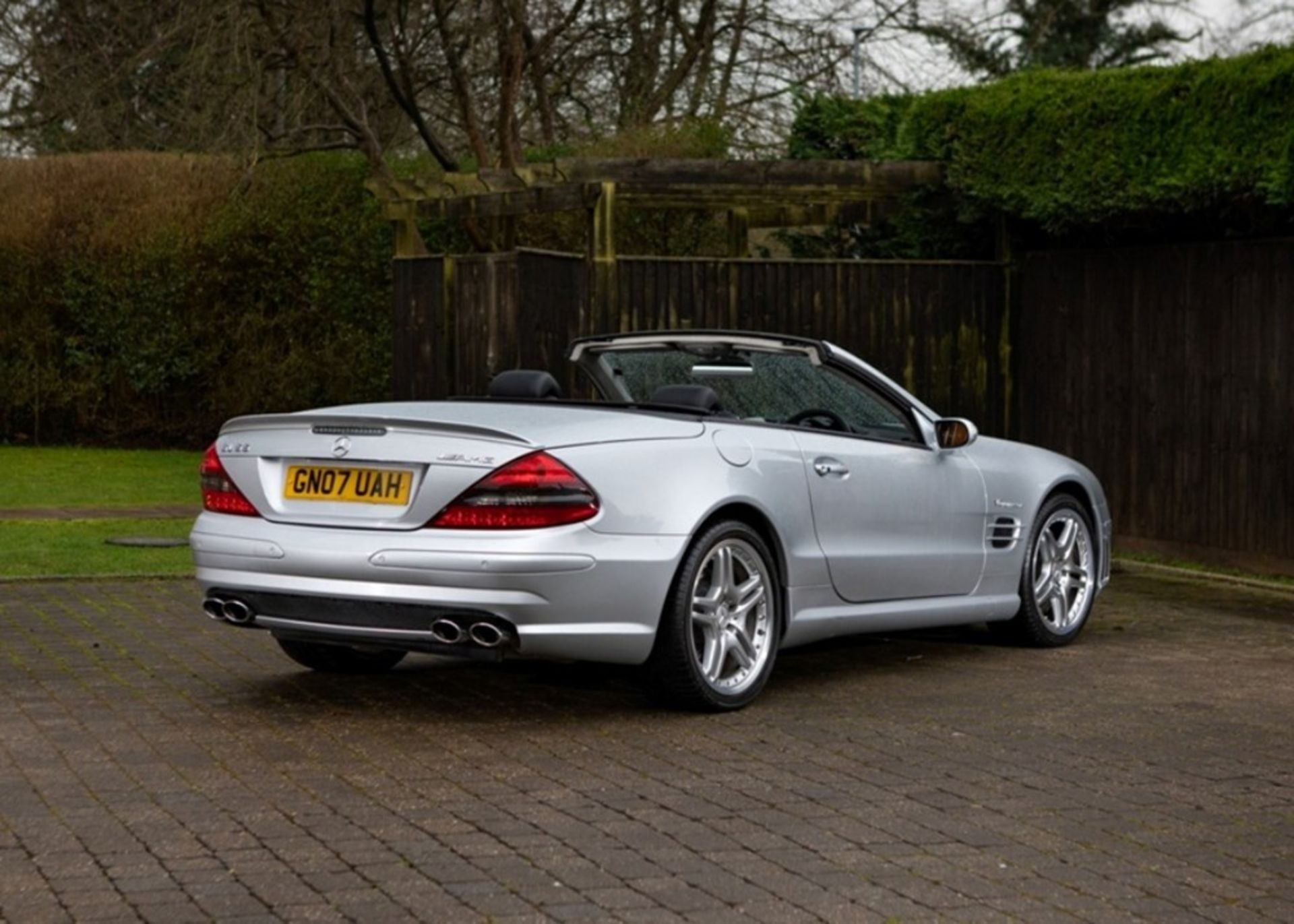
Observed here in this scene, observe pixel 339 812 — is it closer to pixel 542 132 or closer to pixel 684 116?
pixel 684 116

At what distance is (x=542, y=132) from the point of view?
81.3 feet

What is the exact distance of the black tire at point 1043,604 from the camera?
9859 mm

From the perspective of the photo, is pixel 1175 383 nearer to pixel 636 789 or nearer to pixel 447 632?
pixel 447 632

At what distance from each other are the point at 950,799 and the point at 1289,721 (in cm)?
217

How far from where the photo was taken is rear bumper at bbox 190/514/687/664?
732 cm

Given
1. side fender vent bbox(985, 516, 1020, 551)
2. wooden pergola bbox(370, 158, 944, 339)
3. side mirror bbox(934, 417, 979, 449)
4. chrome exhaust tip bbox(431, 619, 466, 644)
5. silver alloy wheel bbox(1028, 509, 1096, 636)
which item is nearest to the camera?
chrome exhaust tip bbox(431, 619, 466, 644)

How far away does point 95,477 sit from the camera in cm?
2036

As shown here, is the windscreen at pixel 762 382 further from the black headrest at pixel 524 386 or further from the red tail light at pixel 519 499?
the red tail light at pixel 519 499

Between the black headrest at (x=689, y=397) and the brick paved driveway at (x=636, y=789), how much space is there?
3.85 feet

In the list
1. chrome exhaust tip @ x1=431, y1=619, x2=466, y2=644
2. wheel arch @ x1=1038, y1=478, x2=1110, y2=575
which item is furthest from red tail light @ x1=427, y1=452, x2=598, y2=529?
wheel arch @ x1=1038, y1=478, x2=1110, y2=575

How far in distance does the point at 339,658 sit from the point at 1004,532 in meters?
3.04

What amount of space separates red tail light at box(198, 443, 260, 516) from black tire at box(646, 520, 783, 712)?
5.25 ft

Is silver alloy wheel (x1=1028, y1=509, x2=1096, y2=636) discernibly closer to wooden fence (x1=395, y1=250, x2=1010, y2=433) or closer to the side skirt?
the side skirt

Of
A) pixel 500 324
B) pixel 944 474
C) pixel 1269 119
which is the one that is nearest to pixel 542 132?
pixel 500 324
